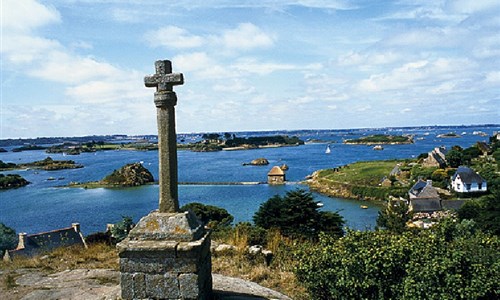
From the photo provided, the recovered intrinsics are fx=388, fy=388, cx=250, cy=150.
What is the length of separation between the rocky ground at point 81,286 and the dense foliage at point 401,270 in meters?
0.91

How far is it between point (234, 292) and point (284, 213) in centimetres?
1179

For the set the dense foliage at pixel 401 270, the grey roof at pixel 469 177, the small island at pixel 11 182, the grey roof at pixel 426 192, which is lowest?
the small island at pixel 11 182

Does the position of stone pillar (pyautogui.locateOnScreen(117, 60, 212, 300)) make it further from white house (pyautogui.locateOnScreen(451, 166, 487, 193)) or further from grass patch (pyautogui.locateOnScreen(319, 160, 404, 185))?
grass patch (pyautogui.locateOnScreen(319, 160, 404, 185))

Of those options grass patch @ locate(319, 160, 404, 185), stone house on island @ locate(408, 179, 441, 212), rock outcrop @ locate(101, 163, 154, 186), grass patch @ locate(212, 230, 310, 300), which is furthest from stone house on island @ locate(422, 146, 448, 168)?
grass patch @ locate(212, 230, 310, 300)

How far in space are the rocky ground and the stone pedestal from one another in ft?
3.34

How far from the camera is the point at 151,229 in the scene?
17.3 feet

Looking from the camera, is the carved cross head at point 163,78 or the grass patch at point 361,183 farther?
the grass patch at point 361,183

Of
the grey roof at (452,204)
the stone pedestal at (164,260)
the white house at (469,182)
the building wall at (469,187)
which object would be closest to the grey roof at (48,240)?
the stone pedestal at (164,260)

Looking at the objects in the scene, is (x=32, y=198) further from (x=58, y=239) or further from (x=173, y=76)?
(x=173, y=76)

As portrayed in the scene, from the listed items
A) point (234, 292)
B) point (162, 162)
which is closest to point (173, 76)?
point (162, 162)

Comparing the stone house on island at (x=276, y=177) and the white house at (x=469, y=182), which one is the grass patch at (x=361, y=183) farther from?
the white house at (x=469, y=182)

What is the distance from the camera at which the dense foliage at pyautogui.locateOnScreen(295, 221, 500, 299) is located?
602 cm

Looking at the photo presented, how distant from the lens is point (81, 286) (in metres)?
7.27

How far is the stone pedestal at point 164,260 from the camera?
5043 millimetres
